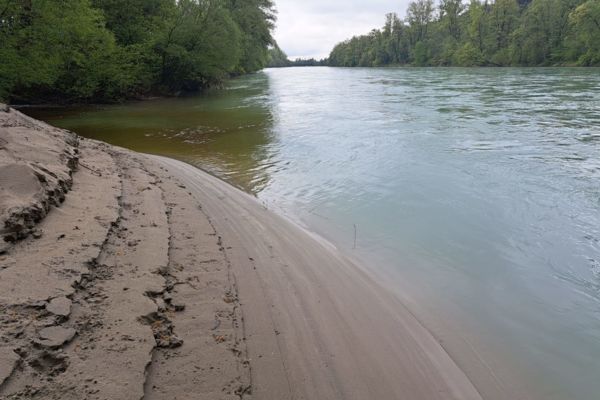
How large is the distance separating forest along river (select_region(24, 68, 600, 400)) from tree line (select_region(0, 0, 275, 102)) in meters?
4.92

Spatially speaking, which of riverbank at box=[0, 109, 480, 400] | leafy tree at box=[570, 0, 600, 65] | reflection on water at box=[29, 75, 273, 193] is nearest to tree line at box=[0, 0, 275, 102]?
reflection on water at box=[29, 75, 273, 193]

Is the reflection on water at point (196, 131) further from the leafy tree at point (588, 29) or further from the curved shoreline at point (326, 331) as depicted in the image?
the leafy tree at point (588, 29)

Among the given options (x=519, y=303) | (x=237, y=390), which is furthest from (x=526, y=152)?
(x=237, y=390)

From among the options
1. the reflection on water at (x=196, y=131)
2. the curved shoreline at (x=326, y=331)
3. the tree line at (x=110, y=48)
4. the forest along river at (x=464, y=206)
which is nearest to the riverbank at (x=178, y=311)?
the curved shoreline at (x=326, y=331)

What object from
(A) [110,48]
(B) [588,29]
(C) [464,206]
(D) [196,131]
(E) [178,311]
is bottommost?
(C) [464,206]

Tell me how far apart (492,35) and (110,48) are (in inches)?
2645

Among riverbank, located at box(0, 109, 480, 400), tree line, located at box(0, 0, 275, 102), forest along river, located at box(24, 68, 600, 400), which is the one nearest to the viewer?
riverbank, located at box(0, 109, 480, 400)

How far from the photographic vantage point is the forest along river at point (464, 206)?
345cm

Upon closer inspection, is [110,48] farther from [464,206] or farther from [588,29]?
[588,29]

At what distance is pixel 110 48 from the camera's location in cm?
2241

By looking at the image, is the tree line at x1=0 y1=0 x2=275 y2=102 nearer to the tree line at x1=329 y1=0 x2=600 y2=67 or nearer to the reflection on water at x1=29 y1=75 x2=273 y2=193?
the reflection on water at x1=29 y1=75 x2=273 y2=193

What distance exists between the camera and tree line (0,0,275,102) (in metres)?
18.0

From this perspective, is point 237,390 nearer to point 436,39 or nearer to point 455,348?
point 455,348

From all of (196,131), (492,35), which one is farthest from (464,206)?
(492,35)
